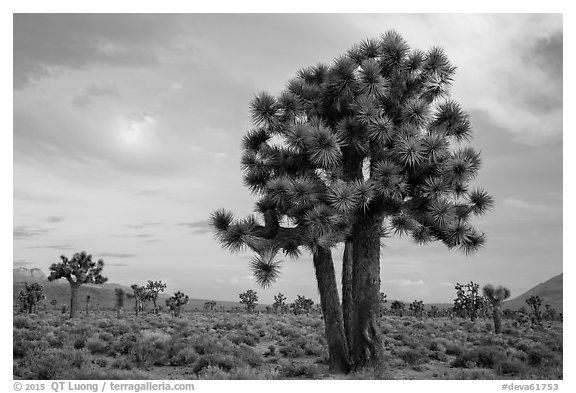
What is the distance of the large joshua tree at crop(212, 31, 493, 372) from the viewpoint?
1295 cm

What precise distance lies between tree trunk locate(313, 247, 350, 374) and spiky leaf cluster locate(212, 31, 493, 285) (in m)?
1.24

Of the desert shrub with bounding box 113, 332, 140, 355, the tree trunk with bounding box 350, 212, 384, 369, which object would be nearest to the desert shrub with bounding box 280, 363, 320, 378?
the tree trunk with bounding box 350, 212, 384, 369

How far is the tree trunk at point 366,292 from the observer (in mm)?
13656

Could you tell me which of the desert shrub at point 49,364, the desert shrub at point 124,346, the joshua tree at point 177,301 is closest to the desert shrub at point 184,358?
the desert shrub at point 124,346

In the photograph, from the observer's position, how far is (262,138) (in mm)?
15188

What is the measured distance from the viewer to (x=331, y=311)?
47.8 feet

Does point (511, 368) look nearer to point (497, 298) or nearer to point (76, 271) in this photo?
point (497, 298)

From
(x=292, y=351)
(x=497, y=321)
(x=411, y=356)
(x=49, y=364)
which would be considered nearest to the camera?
(x=49, y=364)

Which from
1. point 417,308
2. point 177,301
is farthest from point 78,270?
→ point 417,308

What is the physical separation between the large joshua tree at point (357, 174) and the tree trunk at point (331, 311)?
0.03 metres

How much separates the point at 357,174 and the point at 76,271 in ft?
117

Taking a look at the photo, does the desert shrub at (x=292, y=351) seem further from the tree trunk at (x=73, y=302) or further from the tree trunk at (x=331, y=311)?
the tree trunk at (x=73, y=302)

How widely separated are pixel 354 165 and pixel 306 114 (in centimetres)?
214

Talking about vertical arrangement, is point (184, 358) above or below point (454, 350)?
below
